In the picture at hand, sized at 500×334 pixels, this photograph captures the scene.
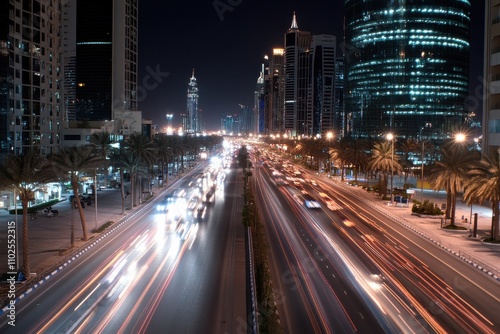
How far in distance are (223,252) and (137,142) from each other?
79.2 ft

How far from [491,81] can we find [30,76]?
162ft

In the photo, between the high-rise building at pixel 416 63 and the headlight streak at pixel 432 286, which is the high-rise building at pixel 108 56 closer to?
the headlight streak at pixel 432 286

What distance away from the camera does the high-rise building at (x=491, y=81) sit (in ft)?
160

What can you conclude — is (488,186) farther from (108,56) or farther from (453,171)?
(108,56)

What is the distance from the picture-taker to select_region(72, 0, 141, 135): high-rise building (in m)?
96.4

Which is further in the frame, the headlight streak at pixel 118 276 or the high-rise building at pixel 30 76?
the high-rise building at pixel 30 76

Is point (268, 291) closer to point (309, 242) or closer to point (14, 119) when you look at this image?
point (309, 242)

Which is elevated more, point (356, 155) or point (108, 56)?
point (108, 56)

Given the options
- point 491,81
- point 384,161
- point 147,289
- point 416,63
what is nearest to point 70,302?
point 147,289

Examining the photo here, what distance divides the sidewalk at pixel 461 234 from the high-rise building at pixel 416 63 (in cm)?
8788

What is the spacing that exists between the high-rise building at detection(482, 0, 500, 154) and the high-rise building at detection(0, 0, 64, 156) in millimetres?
43970

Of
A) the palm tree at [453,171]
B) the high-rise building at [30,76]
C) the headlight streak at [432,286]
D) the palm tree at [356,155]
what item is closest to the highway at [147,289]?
the headlight streak at [432,286]

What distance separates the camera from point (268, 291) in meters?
19.5

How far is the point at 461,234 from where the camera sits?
3453 centimetres
